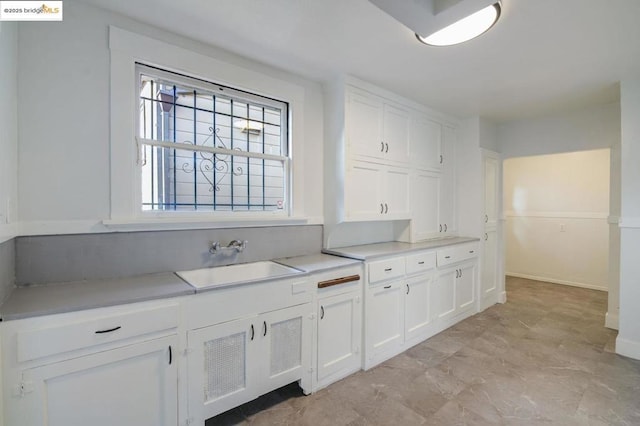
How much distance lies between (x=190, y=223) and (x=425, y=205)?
256cm

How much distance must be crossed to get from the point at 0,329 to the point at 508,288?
18.9 feet

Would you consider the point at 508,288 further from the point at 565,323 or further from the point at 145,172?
the point at 145,172

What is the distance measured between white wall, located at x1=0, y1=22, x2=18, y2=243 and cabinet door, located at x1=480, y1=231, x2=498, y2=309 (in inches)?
171

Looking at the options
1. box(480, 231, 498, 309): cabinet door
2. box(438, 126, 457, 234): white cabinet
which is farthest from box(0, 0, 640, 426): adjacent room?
box(480, 231, 498, 309): cabinet door

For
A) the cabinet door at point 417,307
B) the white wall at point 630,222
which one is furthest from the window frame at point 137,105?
the white wall at point 630,222

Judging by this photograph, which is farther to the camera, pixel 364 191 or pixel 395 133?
pixel 395 133

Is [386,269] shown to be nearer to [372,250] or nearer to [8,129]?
[372,250]

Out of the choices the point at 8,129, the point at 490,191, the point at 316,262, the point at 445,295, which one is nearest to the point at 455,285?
the point at 445,295

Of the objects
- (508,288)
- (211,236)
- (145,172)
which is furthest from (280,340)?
(508,288)

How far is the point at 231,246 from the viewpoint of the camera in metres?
2.21

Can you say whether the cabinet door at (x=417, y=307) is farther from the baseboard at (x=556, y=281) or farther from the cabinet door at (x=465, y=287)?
the baseboard at (x=556, y=281)

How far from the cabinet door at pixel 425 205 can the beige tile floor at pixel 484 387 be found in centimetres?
112

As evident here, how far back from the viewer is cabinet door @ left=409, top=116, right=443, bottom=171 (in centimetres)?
323

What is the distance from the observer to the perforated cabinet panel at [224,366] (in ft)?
5.52
